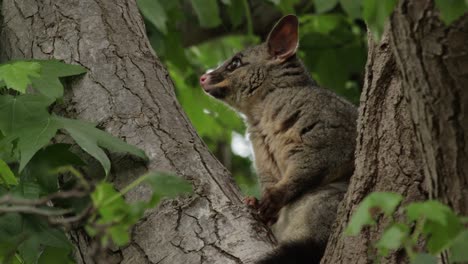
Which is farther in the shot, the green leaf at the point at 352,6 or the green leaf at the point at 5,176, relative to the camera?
the green leaf at the point at 352,6

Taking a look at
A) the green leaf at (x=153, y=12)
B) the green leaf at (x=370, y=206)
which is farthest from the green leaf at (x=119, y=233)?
the green leaf at (x=153, y=12)

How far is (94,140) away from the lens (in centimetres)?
440

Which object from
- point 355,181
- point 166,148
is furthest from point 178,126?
point 355,181

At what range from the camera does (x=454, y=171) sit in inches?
121

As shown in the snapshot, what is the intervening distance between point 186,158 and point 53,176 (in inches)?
29.6

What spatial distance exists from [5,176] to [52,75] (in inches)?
26.1

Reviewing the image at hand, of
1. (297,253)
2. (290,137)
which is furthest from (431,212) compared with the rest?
(290,137)

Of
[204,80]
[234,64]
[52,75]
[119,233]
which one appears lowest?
[204,80]

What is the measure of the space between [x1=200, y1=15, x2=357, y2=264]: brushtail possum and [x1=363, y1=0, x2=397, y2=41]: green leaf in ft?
5.40

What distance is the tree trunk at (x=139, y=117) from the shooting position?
4.39m

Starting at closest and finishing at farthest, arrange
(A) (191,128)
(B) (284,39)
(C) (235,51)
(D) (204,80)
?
(A) (191,128) < (B) (284,39) < (D) (204,80) < (C) (235,51)

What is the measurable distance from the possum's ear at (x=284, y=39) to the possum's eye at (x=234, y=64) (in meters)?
0.30

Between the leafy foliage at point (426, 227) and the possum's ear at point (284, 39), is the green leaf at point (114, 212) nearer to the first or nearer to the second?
the leafy foliage at point (426, 227)

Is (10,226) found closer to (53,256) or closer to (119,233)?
(53,256)
